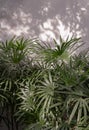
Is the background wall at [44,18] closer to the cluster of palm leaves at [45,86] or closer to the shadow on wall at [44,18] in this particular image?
the shadow on wall at [44,18]

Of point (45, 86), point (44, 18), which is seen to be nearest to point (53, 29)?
point (44, 18)

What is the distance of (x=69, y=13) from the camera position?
5.06 meters

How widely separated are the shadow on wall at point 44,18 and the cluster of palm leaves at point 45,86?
0.64 meters

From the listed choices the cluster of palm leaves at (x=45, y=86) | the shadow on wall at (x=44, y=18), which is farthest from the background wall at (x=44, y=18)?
the cluster of palm leaves at (x=45, y=86)

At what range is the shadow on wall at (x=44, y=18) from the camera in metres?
4.81

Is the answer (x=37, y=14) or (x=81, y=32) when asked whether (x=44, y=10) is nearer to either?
(x=37, y=14)

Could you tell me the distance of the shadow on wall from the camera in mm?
4809

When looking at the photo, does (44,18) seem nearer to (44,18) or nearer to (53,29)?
(44,18)

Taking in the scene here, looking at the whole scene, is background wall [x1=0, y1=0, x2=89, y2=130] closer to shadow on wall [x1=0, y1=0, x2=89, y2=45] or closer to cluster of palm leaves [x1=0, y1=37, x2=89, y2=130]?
shadow on wall [x1=0, y1=0, x2=89, y2=45]

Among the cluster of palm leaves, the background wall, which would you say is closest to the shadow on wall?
the background wall

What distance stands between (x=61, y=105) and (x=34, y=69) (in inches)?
31.3

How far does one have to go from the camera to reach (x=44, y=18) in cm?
494

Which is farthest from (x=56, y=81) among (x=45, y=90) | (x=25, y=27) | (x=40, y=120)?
(x=25, y=27)

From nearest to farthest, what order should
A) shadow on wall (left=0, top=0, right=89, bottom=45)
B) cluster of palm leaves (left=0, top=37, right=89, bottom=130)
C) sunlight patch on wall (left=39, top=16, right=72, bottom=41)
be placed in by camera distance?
cluster of palm leaves (left=0, top=37, right=89, bottom=130)
shadow on wall (left=0, top=0, right=89, bottom=45)
sunlight patch on wall (left=39, top=16, right=72, bottom=41)
